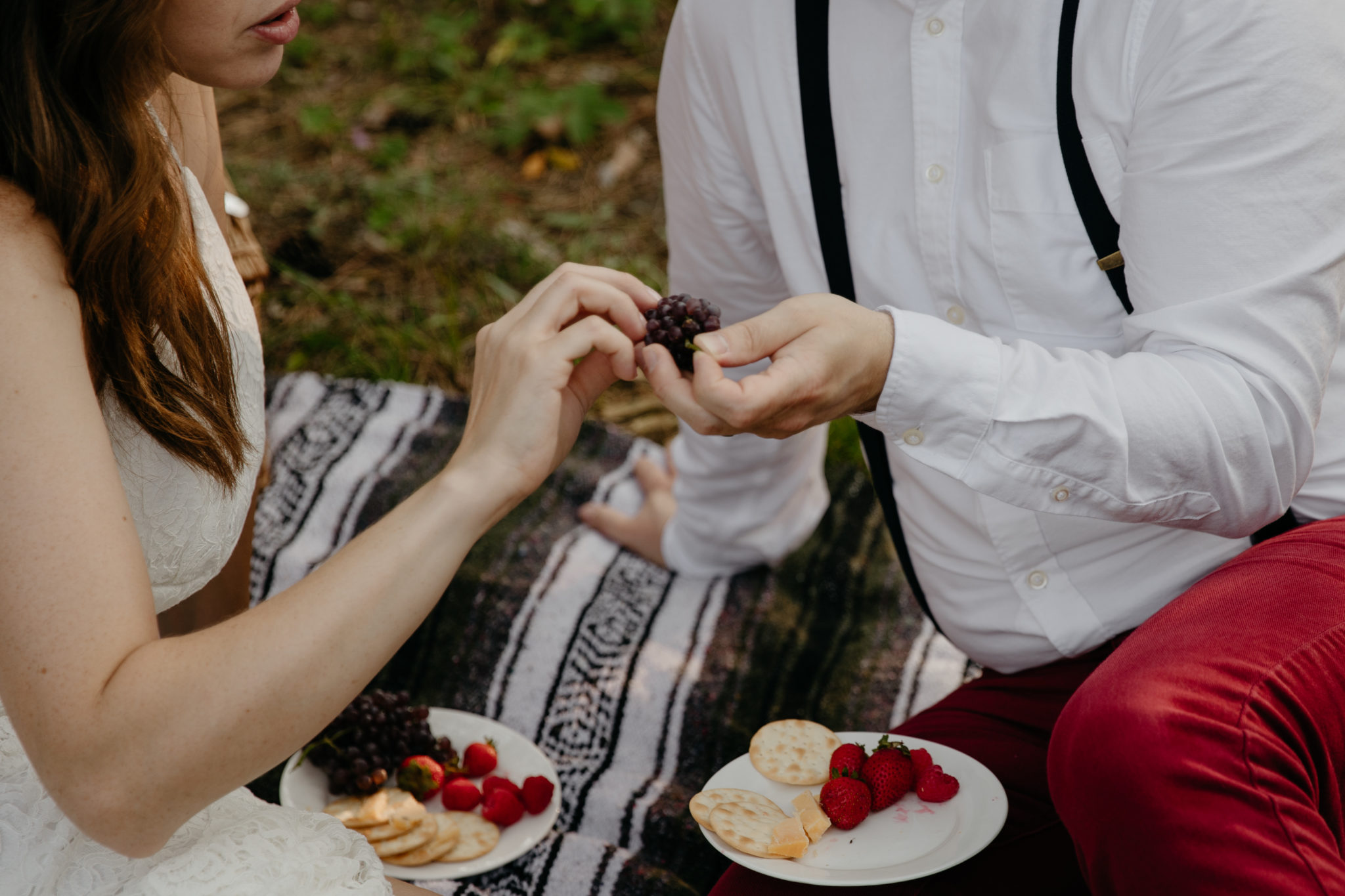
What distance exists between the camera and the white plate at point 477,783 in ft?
5.92

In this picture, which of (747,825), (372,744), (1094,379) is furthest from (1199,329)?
(372,744)

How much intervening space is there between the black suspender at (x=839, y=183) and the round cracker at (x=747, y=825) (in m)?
0.51

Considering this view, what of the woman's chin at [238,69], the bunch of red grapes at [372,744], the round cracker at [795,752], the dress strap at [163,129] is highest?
the woman's chin at [238,69]

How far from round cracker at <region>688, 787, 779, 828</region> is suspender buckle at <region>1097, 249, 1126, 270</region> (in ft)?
2.79

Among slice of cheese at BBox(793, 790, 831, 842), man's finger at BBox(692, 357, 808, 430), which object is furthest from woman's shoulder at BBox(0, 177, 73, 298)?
slice of cheese at BBox(793, 790, 831, 842)

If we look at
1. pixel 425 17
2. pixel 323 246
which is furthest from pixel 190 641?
pixel 425 17

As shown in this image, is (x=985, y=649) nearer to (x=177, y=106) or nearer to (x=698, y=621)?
(x=698, y=621)

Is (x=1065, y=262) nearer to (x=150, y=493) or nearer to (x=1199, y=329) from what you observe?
(x=1199, y=329)

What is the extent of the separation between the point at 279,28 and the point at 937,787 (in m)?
→ 1.25

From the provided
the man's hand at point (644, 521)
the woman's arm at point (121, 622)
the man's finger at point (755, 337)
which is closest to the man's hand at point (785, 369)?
the man's finger at point (755, 337)

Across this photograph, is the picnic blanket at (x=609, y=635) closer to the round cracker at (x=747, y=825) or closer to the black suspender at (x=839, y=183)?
the round cracker at (x=747, y=825)

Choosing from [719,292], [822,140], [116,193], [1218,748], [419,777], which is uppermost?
[116,193]

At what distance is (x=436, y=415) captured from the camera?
292 centimetres

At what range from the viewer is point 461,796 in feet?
6.29
